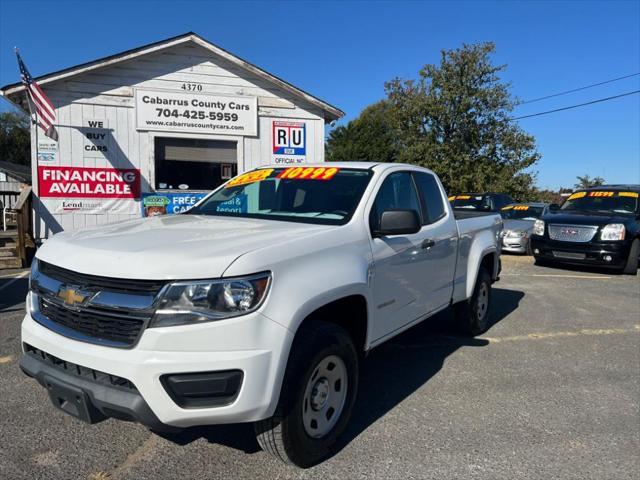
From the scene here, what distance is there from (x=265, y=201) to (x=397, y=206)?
106cm

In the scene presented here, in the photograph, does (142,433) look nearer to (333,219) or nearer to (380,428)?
(380,428)

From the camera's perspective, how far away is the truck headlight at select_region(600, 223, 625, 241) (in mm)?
9930

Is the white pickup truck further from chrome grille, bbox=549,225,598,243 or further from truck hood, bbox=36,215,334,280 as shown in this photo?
chrome grille, bbox=549,225,598,243

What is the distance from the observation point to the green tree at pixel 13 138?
46.6 metres

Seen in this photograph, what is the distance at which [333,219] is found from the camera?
3281mm

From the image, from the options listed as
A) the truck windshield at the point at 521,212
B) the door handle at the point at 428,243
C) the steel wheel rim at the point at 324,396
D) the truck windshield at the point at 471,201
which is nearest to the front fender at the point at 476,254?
the door handle at the point at 428,243

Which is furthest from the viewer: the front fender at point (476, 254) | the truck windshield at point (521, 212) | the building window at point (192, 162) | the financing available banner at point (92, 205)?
the truck windshield at point (521, 212)

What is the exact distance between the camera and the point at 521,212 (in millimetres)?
14109

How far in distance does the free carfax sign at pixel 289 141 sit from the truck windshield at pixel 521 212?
6750 millimetres

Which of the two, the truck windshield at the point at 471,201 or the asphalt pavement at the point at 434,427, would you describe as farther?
the truck windshield at the point at 471,201

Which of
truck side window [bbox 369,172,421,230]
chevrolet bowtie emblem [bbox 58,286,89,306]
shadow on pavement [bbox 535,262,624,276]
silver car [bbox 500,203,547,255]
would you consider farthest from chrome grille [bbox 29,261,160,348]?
silver car [bbox 500,203,547,255]

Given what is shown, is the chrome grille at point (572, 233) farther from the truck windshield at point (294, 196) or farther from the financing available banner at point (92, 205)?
the financing available banner at point (92, 205)

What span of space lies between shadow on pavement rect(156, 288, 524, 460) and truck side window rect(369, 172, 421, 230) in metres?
1.37

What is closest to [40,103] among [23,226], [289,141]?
[23,226]
